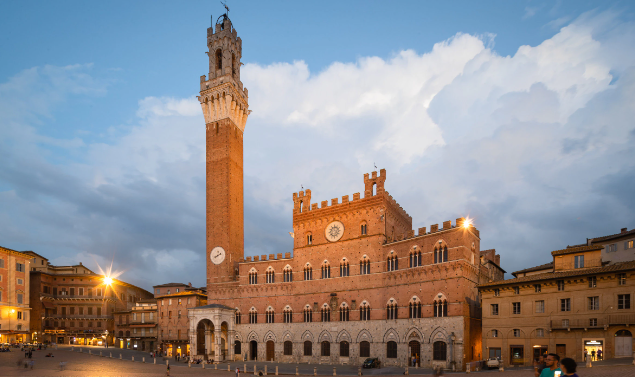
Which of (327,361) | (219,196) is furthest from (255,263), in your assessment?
(327,361)

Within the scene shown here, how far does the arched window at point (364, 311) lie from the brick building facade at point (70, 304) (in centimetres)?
5539

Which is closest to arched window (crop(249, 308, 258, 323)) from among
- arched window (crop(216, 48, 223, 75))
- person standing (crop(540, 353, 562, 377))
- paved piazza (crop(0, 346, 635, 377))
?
paved piazza (crop(0, 346, 635, 377))

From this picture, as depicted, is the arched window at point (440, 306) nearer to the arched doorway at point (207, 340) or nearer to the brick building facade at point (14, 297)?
the arched doorway at point (207, 340)

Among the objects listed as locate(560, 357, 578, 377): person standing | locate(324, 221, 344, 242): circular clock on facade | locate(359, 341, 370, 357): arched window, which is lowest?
locate(359, 341, 370, 357): arched window

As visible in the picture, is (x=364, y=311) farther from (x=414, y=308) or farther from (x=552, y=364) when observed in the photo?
(x=552, y=364)

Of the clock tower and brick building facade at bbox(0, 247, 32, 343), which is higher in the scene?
the clock tower

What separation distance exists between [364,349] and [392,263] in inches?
445

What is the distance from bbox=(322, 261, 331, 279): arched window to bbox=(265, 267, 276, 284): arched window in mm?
8514

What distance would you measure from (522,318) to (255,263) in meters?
37.3

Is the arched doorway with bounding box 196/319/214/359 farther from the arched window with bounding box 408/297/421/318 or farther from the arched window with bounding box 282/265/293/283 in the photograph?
the arched window with bounding box 408/297/421/318

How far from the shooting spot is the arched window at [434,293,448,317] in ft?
154

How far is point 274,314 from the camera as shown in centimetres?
6172

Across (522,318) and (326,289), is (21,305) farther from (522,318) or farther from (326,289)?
(522,318)

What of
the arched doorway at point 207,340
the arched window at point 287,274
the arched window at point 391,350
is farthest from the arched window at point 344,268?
the arched doorway at point 207,340
